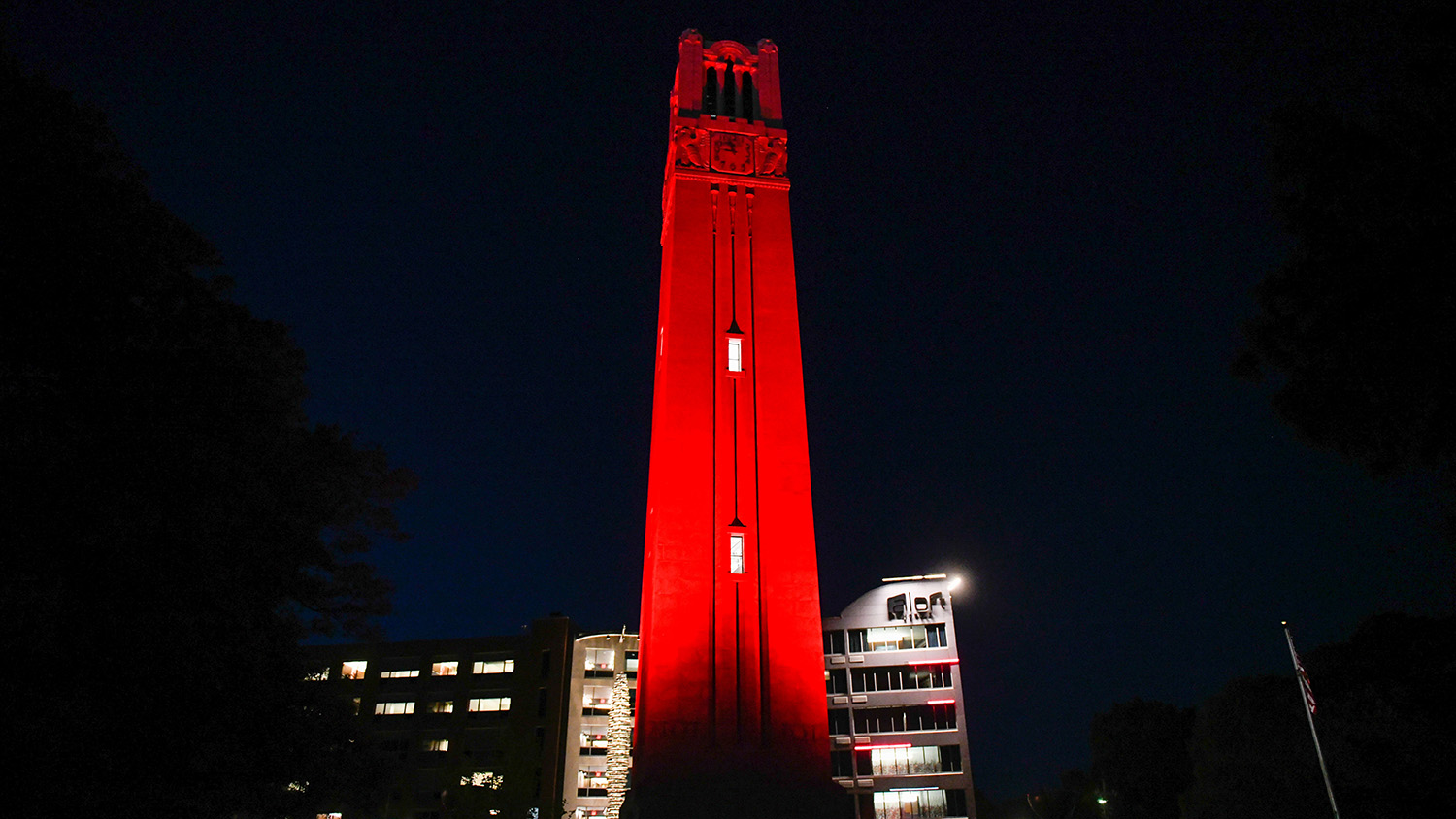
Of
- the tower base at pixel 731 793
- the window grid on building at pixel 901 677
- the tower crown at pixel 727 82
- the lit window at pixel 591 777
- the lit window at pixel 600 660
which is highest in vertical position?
the tower crown at pixel 727 82

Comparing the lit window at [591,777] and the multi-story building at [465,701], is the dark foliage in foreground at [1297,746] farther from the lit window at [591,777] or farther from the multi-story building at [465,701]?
the multi-story building at [465,701]

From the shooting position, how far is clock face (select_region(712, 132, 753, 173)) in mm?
35562

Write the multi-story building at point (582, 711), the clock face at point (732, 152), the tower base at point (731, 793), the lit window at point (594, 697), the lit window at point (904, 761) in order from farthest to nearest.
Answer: the lit window at point (594, 697) → the lit window at point (904, 761) → the multi-story building at point (582, 711) → the clock face at point (732, 152) → the tower base at point (731, 793)

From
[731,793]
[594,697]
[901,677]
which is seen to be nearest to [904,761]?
[901,677]

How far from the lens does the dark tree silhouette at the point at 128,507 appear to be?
38.2 feet

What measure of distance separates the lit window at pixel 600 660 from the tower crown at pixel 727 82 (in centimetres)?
4315

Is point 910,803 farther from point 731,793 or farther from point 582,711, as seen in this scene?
point 731,793

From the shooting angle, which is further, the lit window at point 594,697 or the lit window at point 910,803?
the lit window at point 594,697

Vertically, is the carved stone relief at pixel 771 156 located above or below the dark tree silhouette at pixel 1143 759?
above

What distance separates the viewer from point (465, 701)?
6644 centimetres

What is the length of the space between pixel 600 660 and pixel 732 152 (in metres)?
43.5

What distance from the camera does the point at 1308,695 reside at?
904 inches

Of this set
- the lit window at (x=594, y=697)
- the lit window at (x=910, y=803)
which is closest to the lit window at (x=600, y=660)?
the lit window at (x=594, y=697)

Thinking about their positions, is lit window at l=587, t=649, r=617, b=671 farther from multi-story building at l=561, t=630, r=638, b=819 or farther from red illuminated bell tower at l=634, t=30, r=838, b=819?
red illuminated bell tower at l=634, t=30, r=838, b=819
